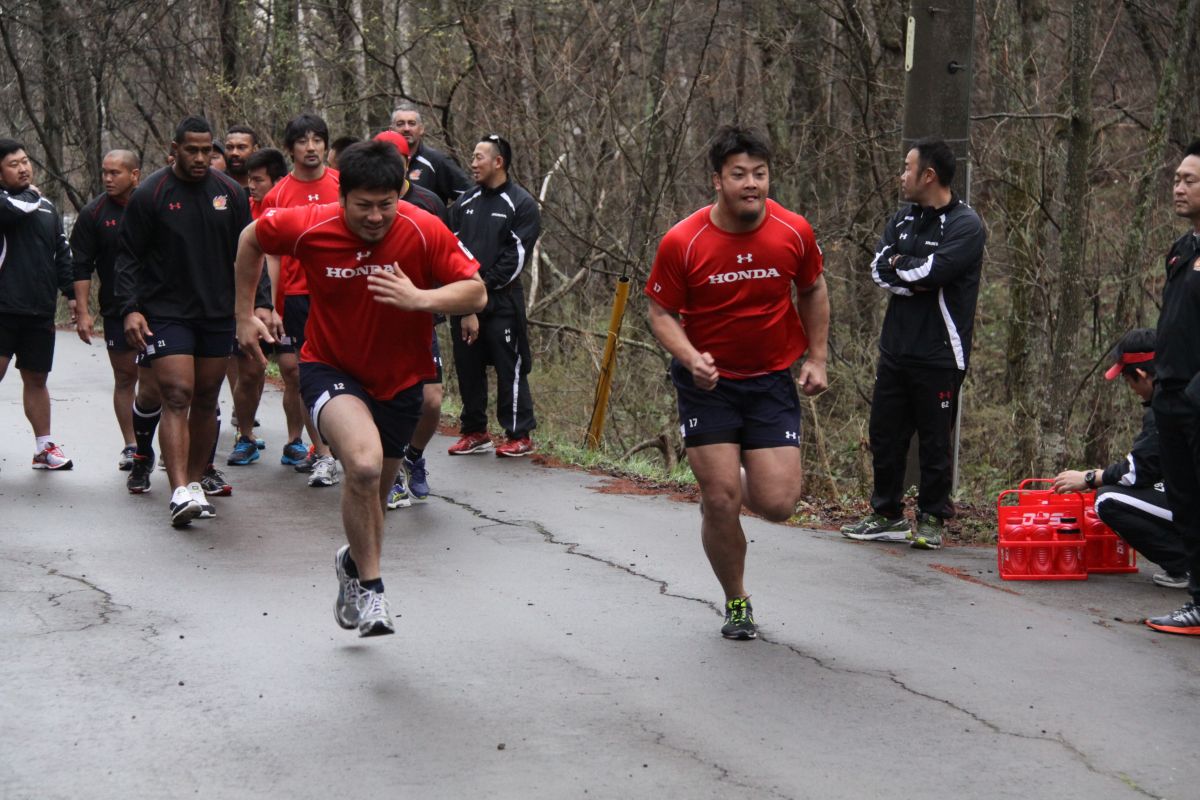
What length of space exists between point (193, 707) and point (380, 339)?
1.80m

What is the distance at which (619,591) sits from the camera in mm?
7570

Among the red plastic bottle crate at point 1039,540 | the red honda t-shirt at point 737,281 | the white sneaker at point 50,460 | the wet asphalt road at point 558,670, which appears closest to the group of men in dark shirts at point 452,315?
the red honda t-shirt at point 737,281

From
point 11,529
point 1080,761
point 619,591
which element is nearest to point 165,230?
point 11,529

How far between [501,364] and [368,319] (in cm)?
508

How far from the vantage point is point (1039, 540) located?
8.20m

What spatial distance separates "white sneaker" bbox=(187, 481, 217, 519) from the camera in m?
8.98

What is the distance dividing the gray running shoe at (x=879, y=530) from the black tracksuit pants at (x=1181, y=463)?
2142 millimetres

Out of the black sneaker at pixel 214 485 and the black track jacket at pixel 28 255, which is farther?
the black track jacket at pixel 28 255

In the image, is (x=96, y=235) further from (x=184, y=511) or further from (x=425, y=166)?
(x=184, y=511)

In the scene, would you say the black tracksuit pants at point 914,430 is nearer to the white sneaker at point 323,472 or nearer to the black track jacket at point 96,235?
the white sneaker at point 323,472

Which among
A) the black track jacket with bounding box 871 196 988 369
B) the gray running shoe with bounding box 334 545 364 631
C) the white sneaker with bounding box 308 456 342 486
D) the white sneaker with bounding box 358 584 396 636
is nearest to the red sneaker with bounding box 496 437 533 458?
the white sneaker with bounding box 308 456 342 486

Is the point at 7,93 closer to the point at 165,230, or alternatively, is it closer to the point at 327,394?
the point at 165,230

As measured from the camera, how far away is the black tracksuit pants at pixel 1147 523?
26.0ft

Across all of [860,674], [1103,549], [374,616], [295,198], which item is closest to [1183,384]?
[1103,549]
